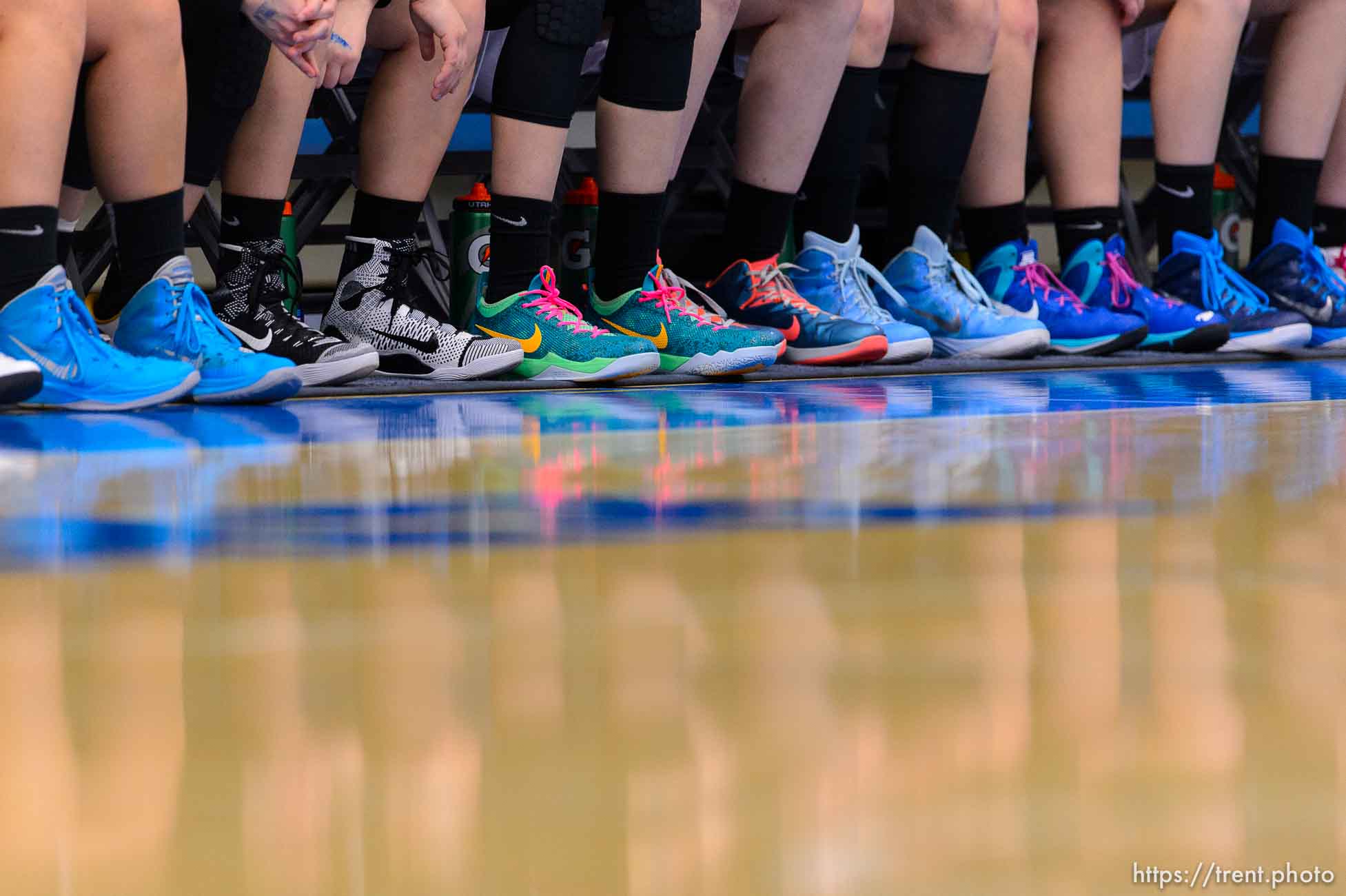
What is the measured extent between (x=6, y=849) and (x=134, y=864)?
0.03 metres

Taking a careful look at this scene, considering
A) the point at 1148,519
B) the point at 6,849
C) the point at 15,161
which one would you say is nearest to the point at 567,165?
the point at 15,161

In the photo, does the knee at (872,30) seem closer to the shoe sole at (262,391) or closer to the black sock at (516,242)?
the black sock at (516,242)

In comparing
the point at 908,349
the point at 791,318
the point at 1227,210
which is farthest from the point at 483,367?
the point at 1227,210

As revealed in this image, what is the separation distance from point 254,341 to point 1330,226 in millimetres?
2001

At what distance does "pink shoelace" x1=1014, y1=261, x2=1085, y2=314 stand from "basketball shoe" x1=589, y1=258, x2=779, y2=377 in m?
0.61

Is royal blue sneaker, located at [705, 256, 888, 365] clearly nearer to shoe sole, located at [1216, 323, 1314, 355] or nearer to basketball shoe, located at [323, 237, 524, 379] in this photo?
basketball shoe, located at [323, 237, 524, 379]

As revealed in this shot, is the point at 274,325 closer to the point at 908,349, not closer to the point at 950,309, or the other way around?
the point at 908,349

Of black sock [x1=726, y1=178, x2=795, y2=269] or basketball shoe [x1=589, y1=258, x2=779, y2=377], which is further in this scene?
black sock [x1=726, y1=178, x2=795, y2=269]

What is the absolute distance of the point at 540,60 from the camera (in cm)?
210

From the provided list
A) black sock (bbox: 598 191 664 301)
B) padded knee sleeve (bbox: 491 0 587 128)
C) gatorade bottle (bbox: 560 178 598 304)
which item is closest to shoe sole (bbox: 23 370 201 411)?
padded knee sleeve (bbox: 491 0 587 128)

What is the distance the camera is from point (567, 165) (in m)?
2.68

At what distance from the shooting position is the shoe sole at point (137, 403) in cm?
165

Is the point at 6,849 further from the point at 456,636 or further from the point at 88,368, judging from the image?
the point at 88,368

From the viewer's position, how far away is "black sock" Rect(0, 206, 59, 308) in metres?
1.61
